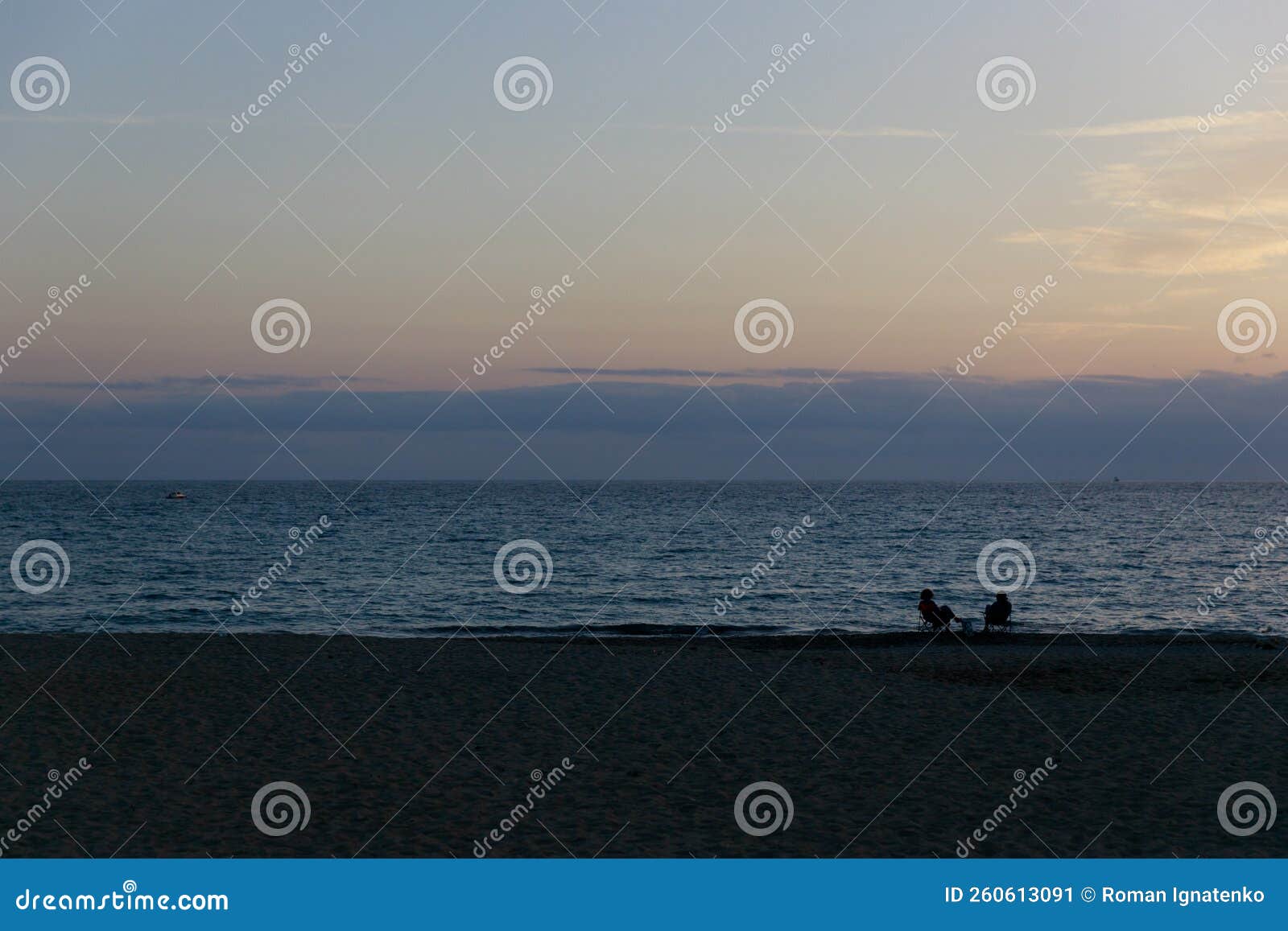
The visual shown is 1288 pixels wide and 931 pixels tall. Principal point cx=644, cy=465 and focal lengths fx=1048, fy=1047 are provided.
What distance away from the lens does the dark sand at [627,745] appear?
427 inches

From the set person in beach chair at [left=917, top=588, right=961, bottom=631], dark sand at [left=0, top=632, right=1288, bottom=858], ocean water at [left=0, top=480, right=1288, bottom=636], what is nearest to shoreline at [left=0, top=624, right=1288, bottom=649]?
person in beach chair at [left=917, top=588, right=961, bottom=631]

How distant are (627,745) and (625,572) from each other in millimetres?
39162

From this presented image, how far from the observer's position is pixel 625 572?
53875 mm

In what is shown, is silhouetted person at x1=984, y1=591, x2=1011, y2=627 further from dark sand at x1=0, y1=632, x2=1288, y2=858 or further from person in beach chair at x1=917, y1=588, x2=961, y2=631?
dark sand at x1=0, y1=632, x2=1288, y2=858

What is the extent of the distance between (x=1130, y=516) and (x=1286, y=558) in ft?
178

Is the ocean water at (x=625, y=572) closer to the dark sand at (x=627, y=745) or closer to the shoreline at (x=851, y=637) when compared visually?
the shoreline at (x=851, y=637)

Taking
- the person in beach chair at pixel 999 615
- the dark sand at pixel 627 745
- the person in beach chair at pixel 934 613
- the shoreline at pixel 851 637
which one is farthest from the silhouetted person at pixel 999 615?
the dark sand at pixel 627 745

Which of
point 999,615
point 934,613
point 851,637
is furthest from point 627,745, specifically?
point 999,615

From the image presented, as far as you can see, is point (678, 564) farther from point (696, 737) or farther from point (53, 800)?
point (53, 800)

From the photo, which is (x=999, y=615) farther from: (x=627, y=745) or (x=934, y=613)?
(x=627, y=745)

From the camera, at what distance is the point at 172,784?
12453 mm

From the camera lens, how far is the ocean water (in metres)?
36.6

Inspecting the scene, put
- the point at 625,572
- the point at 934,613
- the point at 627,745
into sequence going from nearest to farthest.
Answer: the point at 627,745 → the point at 934,613 → the point at 625,572

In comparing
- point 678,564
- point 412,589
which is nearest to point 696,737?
point 412,589
